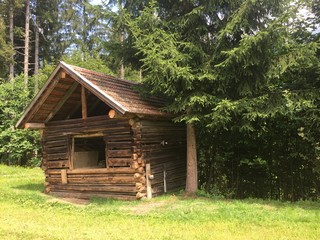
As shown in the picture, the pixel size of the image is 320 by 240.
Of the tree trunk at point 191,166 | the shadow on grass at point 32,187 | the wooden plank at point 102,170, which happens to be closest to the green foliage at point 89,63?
the shadow on grass at point 32,187

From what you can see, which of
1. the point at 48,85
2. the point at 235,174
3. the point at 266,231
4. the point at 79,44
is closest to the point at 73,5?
the point at 79,44

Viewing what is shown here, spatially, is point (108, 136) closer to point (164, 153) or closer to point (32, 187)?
point (164, 153)

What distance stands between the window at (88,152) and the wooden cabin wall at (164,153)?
294 cm

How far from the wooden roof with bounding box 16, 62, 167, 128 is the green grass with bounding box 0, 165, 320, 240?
9.87 ft

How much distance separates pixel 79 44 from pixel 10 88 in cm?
1183

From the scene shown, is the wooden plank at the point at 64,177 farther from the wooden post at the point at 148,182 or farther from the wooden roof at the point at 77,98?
the wooden post at the point at 148,182

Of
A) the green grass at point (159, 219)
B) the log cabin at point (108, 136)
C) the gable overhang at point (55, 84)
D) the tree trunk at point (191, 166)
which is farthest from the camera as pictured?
the tree trunk at point (191, 166)

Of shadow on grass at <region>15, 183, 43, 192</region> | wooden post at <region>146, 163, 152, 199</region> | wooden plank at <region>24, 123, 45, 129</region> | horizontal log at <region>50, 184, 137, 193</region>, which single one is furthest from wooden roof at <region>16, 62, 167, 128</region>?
shadow on grass at <region>15, 183, 43, 192</region>

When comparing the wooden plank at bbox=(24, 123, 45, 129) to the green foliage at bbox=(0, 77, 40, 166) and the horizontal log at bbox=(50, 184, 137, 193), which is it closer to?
the horizontal log at bbox=(50, 184, 137, 193)

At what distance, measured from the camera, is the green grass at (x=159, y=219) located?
7.20 m

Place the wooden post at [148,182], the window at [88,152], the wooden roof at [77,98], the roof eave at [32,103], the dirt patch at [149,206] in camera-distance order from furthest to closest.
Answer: the window at [88,152] < the roof eave at [32,103] < the wooden post at [148,182] < the wooden roof at [77,98] < the dirt patch at [149,206]

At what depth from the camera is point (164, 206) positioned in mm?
10289

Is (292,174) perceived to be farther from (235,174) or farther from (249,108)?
(249,108)

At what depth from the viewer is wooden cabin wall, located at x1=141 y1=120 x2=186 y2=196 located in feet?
39.9
